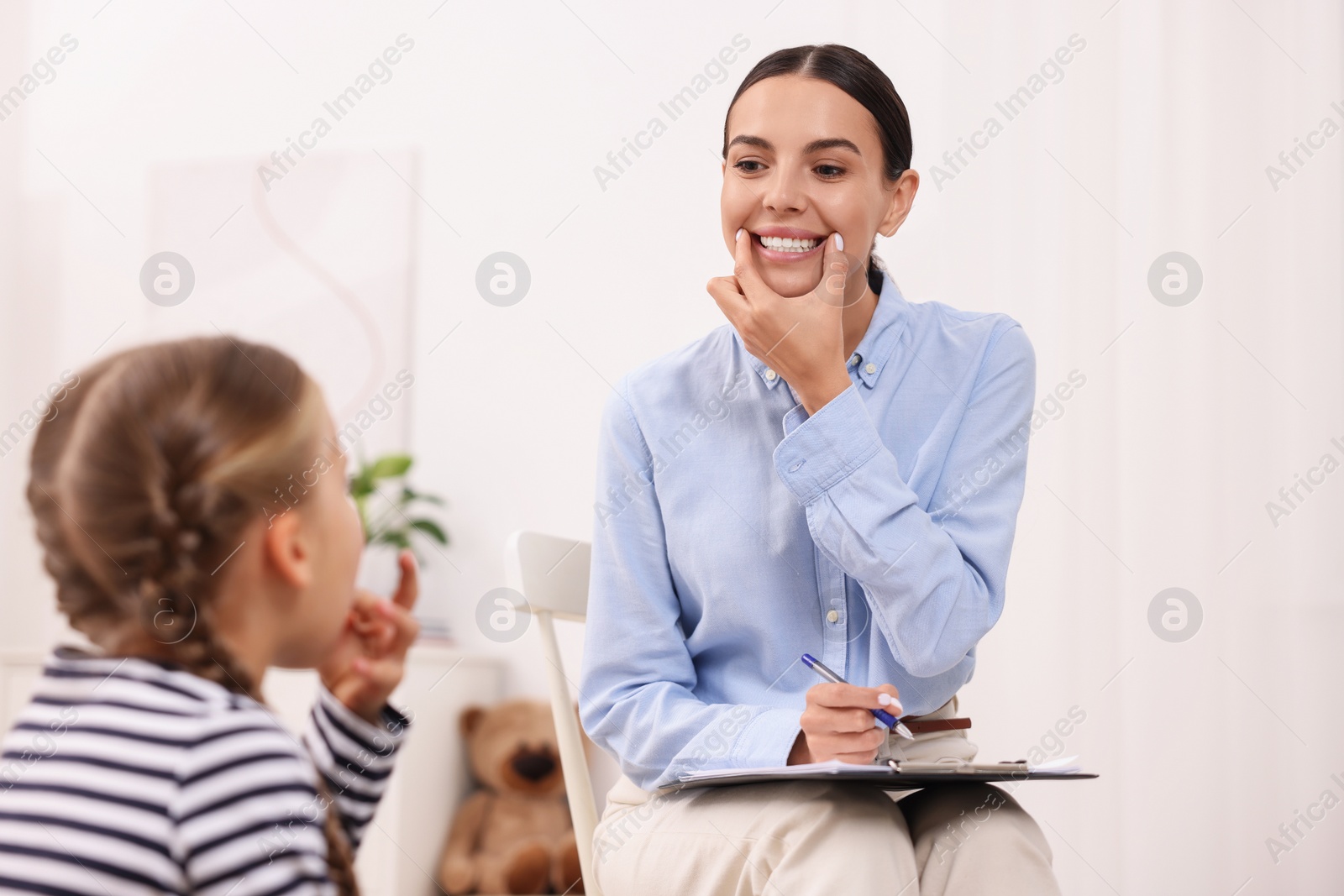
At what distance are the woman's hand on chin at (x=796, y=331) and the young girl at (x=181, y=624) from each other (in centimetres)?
54

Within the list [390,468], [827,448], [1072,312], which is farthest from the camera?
[390,468]

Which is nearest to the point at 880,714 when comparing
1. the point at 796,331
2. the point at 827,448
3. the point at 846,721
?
the point at 846,721

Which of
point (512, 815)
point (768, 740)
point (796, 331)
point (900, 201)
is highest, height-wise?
point (900, 201)

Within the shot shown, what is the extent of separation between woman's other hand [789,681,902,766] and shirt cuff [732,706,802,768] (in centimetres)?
3

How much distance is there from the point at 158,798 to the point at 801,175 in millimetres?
918

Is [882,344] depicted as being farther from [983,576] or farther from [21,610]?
[21,610]

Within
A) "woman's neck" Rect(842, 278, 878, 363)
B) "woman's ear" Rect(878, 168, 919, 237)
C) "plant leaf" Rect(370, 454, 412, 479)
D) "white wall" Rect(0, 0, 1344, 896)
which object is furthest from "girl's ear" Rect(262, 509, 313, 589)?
"plant leaf" Rect(370, 454, 412, 479)

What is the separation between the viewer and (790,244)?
1.29m

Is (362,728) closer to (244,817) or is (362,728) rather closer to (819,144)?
(244,817)

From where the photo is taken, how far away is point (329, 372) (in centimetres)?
288

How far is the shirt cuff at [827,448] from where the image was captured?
3.66 ft

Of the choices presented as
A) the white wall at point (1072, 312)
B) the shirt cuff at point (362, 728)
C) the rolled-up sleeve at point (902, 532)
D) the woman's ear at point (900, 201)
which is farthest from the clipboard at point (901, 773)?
the white wall at point (1072, 312)

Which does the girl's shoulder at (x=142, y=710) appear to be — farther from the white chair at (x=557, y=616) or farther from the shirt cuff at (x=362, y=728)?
the white chair at (x=557, y=616)

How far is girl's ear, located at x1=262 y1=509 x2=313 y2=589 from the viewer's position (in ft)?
2.27
